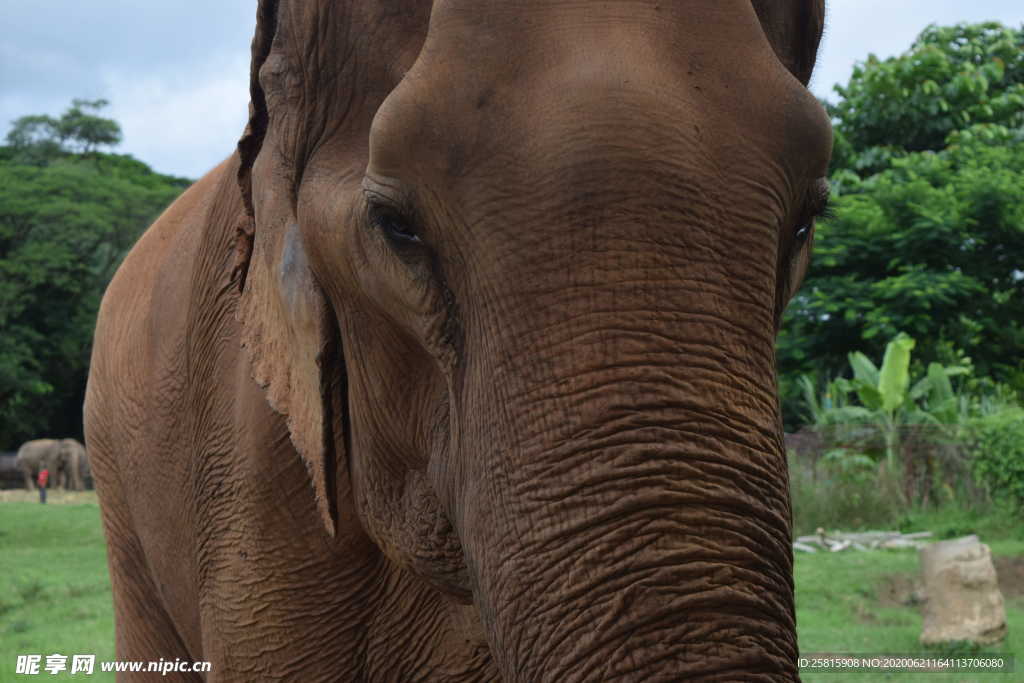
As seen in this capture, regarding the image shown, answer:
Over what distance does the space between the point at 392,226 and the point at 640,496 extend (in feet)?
2.10

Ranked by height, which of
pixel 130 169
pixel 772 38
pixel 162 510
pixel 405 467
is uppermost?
pixel 130 169

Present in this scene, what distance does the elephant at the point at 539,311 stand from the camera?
1.56m

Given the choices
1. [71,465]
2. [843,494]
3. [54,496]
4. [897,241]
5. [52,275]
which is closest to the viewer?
[843,494]

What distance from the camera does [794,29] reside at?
2.14m

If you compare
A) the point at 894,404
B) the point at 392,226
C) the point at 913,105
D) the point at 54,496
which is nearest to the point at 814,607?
the point at 894,404

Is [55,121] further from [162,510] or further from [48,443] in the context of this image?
[162,510]

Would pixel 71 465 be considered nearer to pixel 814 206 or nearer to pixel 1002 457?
pixel 1002 457

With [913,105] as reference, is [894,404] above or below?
below

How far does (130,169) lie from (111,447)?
47.1 m

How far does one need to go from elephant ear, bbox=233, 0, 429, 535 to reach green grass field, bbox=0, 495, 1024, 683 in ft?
18.5

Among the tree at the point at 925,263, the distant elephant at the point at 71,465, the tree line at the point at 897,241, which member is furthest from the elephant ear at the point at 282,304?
the distant elephant at the point at 71,465

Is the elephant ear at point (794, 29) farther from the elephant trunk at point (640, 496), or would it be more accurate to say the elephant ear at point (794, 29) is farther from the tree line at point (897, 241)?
the tree line at point (897, 241)

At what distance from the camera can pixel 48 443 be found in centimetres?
3091

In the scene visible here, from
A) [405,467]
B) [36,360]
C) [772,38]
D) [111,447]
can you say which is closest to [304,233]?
[405,467]
